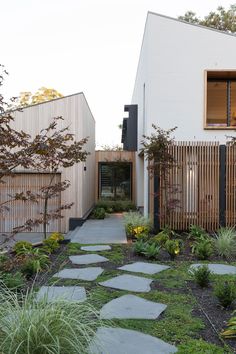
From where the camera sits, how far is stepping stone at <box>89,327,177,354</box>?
10.1ft

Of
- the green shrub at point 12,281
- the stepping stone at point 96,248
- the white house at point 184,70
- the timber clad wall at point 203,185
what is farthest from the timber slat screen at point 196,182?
the green shrub at point 12,281

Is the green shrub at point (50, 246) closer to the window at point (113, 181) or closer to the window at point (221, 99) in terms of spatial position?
the window at point (221, 99)

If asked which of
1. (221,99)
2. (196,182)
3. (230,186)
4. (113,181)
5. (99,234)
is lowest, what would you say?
(99,234)

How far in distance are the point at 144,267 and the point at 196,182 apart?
4.58 m

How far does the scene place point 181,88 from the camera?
11.5 meters

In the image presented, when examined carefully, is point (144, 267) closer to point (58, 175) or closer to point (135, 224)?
point (135, 224)

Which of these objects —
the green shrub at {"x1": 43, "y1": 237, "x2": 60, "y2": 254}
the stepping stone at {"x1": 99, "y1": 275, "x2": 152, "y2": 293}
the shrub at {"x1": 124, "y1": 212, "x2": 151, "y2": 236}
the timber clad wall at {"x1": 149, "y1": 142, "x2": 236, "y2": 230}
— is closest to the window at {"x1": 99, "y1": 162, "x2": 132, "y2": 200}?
the shrub at {"x1": 124, "y1": 212, "x2": 151, "y2": 236}

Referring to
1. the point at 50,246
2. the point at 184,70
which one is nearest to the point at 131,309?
the point at 50,246

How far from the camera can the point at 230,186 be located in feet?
33.8

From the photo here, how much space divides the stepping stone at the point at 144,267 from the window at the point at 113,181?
14063 mm

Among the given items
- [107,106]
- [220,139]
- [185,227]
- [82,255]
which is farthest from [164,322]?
[107,106]

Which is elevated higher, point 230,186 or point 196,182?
point 196,182

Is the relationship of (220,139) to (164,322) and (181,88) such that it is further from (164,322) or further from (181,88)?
(164,322)

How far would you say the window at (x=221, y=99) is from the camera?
11.8 m
